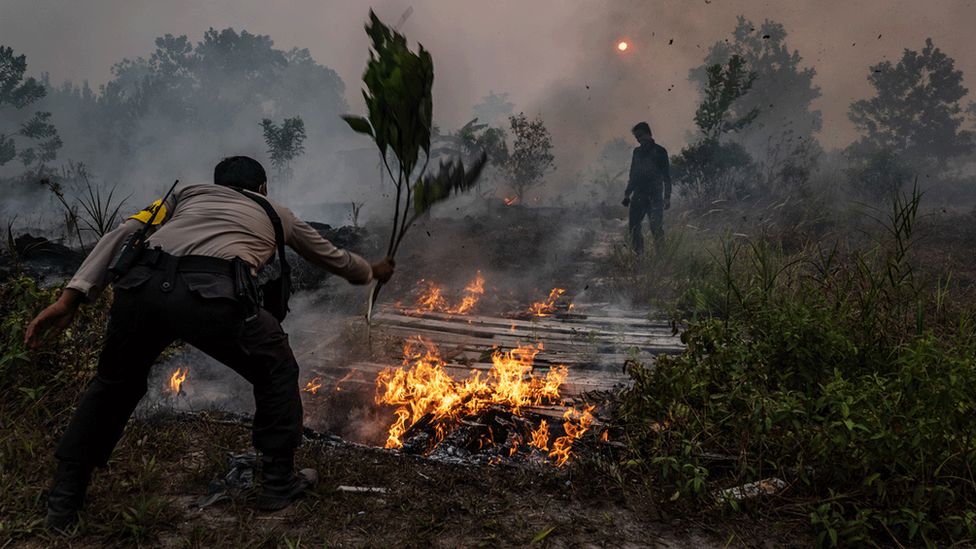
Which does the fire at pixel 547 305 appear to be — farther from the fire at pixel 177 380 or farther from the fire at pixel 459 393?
the fire at pixel 177 380

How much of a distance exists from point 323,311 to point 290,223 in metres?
4.49

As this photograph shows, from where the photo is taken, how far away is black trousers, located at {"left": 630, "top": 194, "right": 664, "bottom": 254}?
27.2 ft

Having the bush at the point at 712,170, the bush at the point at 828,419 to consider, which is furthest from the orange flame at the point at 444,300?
the bush at the point at 712,170

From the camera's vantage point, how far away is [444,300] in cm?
701

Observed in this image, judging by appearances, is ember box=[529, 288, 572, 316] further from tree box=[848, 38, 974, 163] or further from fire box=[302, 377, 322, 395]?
tree box=[848, 38, 974, 163]

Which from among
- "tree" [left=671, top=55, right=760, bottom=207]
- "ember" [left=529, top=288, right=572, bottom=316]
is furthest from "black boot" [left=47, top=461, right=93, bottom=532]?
"tree" [left=671, top=55, right=760, bottom=207]

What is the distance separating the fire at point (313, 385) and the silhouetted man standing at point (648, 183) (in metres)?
5.70

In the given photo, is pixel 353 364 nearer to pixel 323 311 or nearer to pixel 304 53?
pixel 323 311

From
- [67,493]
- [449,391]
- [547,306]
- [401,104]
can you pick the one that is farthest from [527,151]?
[67,493]

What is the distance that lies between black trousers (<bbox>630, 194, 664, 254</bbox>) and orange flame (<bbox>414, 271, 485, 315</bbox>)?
283 centimetres

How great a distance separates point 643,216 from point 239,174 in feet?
23.6

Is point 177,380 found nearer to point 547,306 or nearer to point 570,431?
point 570,431

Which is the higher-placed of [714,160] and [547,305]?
[714,160]

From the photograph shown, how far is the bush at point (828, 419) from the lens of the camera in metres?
2.14
